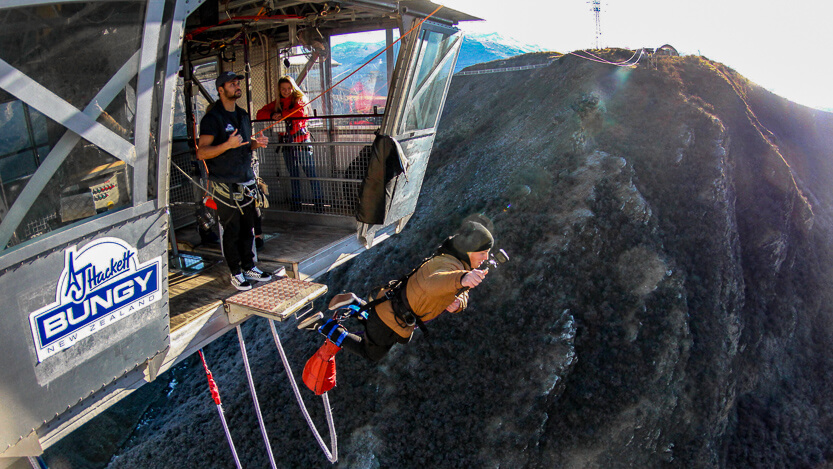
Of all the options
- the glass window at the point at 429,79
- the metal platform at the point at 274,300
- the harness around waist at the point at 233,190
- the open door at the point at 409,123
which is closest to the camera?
the metal platform at the point at 274,300

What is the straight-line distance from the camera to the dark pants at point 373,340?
5289 mm

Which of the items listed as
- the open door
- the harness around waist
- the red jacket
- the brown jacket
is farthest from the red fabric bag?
the red jacket

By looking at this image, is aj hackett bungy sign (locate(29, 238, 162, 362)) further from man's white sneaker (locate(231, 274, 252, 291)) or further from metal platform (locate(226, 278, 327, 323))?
man's white sneaker (locate(231, 274, 252, 291))

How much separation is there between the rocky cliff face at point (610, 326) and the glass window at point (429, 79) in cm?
1034

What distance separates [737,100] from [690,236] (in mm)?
7897

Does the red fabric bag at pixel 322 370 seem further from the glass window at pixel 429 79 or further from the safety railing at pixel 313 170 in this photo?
the glass window at pixel 429 79

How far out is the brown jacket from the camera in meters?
4.50

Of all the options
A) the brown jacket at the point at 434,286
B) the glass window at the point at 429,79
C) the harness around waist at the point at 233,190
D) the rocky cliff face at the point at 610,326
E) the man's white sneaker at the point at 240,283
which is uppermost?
the glass window at the point at 429,79

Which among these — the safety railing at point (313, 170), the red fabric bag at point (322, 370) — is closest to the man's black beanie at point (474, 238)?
the red fabric bag at point (322, 370)

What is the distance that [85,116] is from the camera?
3.30 m

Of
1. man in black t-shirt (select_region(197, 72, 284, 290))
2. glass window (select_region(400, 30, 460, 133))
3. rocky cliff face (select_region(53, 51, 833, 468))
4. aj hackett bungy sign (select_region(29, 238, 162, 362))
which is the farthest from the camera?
Result: rocky cliff face (select_region(53, 51, 833, 468))

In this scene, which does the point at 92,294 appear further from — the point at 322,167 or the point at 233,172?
the point at 322,167

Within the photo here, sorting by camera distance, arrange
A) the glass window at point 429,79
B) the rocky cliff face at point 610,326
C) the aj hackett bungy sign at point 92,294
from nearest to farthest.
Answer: the aj hackett bungy sign at point 92,294 → the glass window at point 429,79 → the rocky cliff face at point 610,326

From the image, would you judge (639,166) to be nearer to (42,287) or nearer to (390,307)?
(390,307)
